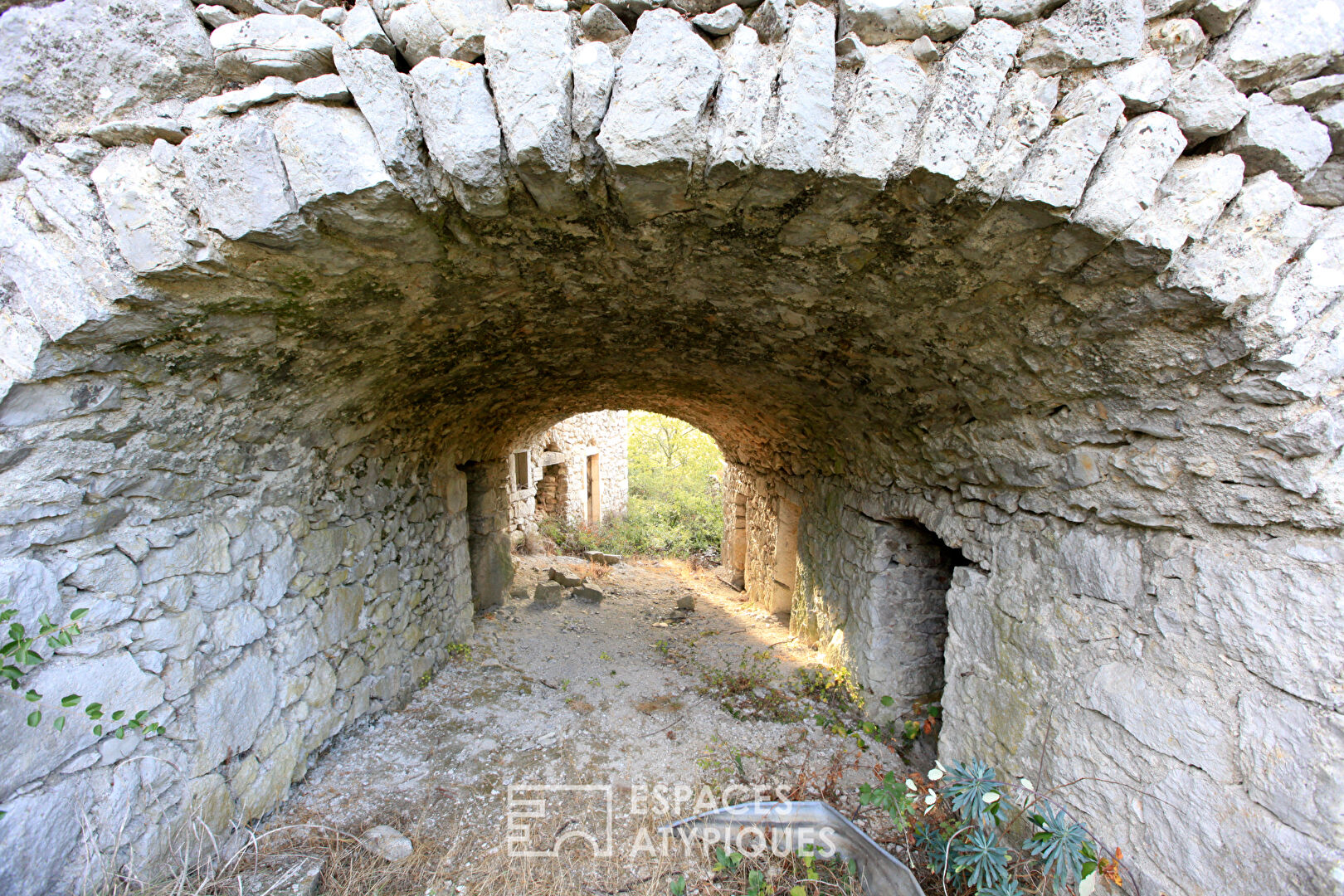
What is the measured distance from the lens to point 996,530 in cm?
267

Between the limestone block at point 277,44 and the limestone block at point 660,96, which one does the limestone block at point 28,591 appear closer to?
the limestone block at point 277,44

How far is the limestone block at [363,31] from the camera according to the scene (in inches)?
56.6

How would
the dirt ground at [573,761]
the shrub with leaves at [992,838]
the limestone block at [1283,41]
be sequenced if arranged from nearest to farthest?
the limestone block at [1283,41] → the shrub with leaves at [992,838] → the dirt ground at [573,761]

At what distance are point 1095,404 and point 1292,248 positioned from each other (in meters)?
0.65

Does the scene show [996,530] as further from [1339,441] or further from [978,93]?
[978,93]

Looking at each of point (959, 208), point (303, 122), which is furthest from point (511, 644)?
point (959, 208)

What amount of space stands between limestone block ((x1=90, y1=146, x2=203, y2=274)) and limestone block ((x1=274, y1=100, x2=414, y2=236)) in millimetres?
346

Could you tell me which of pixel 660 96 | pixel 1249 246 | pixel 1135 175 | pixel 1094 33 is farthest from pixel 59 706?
pixel 1249 246

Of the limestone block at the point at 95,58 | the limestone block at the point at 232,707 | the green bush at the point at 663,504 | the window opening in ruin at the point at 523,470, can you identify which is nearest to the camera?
the limestone block at the point at 95,58

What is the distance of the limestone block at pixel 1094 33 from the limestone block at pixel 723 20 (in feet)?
2.65

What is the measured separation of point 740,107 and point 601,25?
456 millimetres

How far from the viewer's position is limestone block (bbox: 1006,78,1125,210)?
1382mm

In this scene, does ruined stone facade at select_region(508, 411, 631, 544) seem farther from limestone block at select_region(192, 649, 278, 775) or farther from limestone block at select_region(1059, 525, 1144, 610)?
limestone block at select_region(1059, 525, 1144, 610)

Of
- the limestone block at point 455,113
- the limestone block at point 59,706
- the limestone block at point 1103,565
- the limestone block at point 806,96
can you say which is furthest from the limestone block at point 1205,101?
the limestone block at point 59,706
